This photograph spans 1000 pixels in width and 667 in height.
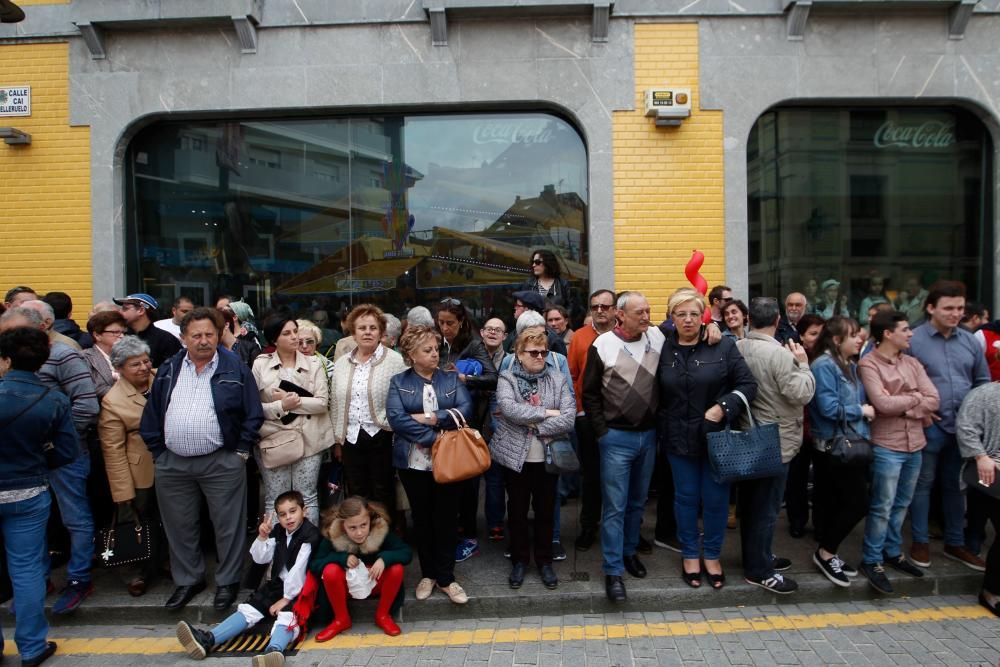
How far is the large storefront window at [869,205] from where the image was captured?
Answer: 8.09 meters

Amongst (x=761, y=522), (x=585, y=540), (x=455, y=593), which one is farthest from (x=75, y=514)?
(x=761, y=522)

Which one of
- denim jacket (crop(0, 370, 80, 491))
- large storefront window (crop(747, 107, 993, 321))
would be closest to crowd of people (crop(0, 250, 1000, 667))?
denim jacket (crop(0, 370, 80, 491))

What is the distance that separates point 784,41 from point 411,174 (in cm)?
475

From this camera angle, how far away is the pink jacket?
4645 mm

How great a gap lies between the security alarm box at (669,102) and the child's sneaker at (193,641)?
265 inches

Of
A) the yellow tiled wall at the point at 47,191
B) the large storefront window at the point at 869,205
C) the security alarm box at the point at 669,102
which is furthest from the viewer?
the large storefront window at the point at 869,205

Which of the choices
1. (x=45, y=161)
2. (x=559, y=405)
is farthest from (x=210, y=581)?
(x=45, y=161)

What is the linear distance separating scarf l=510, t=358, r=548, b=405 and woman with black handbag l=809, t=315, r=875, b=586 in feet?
6.70

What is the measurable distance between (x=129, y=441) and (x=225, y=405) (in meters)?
0.91

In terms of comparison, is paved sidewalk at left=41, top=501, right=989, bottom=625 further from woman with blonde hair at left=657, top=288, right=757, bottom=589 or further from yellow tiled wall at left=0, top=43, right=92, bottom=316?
yellow tiled wall at left=0, top=43, right=92, bottom=316

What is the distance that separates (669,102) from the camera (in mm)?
7469

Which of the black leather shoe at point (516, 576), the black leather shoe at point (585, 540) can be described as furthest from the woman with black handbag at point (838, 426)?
the black leather shoe at point (516, 576)

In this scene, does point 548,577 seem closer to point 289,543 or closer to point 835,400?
point 289,543

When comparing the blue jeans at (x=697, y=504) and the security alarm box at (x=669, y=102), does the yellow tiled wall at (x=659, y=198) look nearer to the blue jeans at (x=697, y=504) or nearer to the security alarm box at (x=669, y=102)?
the security alarm box at (x=669, y=102)
